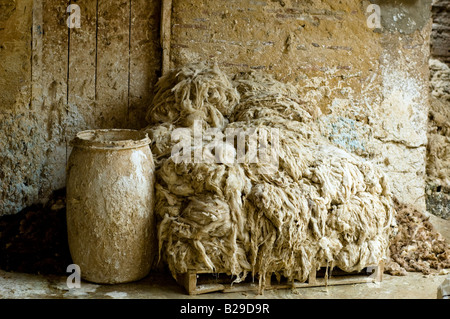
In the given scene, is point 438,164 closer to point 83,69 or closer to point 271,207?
point 271,207

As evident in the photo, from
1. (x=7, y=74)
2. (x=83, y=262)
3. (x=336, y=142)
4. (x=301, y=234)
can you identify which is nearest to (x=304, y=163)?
(x=301, y=234)

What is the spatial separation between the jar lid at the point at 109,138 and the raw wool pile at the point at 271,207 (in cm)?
18

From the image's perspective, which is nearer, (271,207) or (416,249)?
(271,207)

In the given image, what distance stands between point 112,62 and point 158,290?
2.09 meters

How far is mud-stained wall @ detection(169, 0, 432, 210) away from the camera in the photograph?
15.7ft

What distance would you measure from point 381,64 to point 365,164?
56.8 inches

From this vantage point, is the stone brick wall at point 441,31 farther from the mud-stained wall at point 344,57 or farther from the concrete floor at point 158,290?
the concrete floor at point 158,290

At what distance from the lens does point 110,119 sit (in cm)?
475

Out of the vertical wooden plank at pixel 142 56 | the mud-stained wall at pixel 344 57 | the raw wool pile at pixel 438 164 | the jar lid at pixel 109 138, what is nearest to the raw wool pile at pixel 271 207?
the jar lid at pixel 109 138

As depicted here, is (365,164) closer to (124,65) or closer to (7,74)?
(124,65)

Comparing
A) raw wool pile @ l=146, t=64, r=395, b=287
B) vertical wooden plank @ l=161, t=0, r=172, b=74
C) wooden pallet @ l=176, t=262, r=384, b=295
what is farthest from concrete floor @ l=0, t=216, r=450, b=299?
vertical wooden plank @ l=161, t=0, r=172, b=74

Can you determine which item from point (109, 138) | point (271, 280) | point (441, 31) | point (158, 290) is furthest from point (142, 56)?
point (441, 31)

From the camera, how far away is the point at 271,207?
11.7 ft

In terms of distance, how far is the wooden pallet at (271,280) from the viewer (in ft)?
11.9
